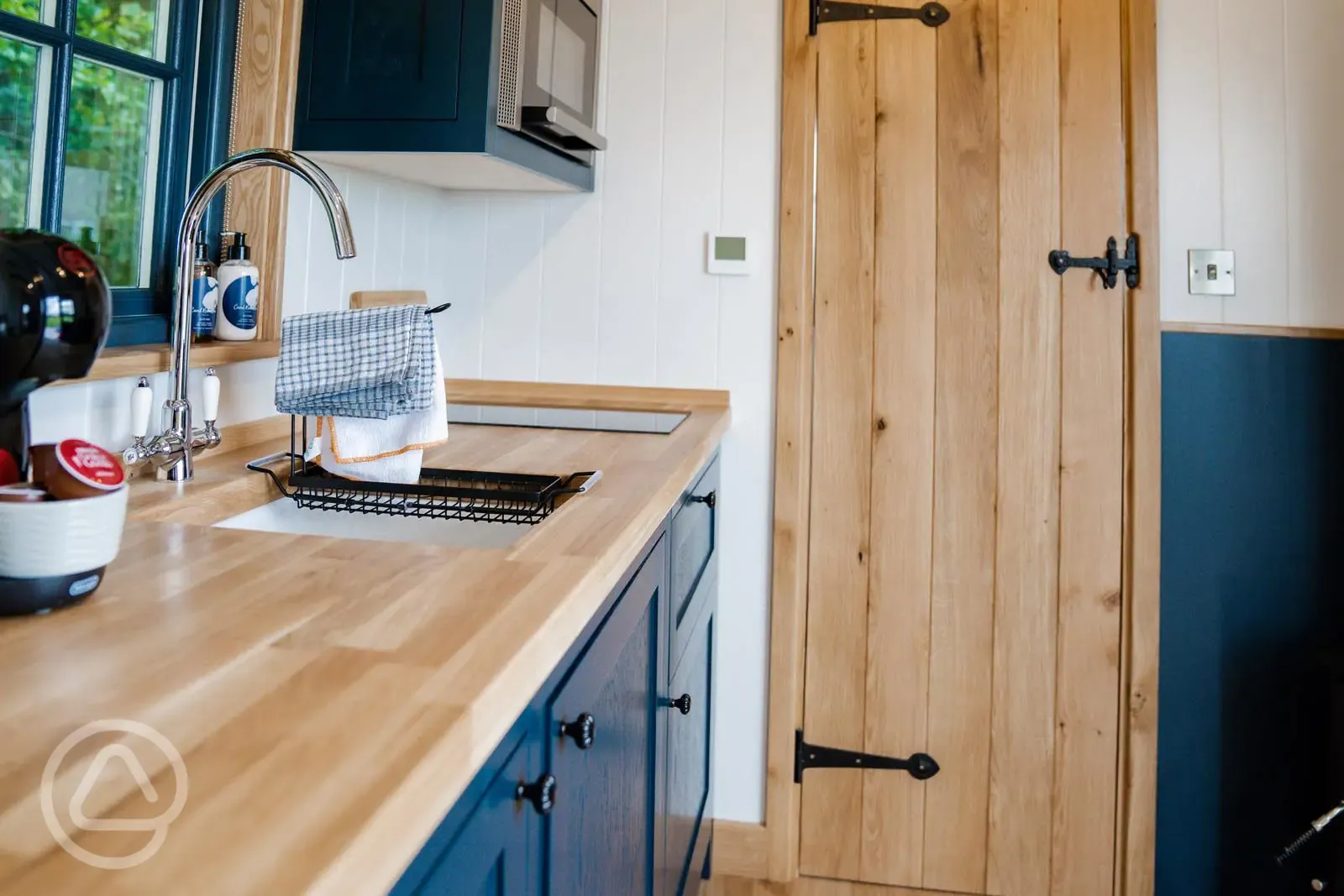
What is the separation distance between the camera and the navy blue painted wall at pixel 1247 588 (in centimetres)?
214

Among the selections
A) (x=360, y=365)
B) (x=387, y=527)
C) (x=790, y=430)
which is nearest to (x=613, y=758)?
(x=387, y=527)

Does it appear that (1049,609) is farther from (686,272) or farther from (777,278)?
(686,272)

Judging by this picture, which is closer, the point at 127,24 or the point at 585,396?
the point at 127,24

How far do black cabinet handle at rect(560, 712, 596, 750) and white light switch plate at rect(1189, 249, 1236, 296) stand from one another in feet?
5.76

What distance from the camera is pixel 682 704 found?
1.64m

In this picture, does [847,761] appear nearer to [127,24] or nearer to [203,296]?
[203,296]

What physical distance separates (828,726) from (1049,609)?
0.53 metres

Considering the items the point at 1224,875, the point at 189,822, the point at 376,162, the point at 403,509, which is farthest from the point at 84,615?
the point at 1224,875

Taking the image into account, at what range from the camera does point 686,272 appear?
2289mm

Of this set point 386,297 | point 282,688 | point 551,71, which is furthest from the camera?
point 386,297

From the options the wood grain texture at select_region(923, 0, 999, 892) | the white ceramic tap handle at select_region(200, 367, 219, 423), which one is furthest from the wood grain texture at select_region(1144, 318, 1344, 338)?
the white ceramic tap handle at select_region(200, 367, 219, 423)

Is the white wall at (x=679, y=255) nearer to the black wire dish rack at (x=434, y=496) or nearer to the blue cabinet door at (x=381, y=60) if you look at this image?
the blue cabinet door at (x=381, y=60)

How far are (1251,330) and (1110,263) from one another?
12.4 inches

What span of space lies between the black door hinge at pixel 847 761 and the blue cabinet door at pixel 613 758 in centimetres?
93
